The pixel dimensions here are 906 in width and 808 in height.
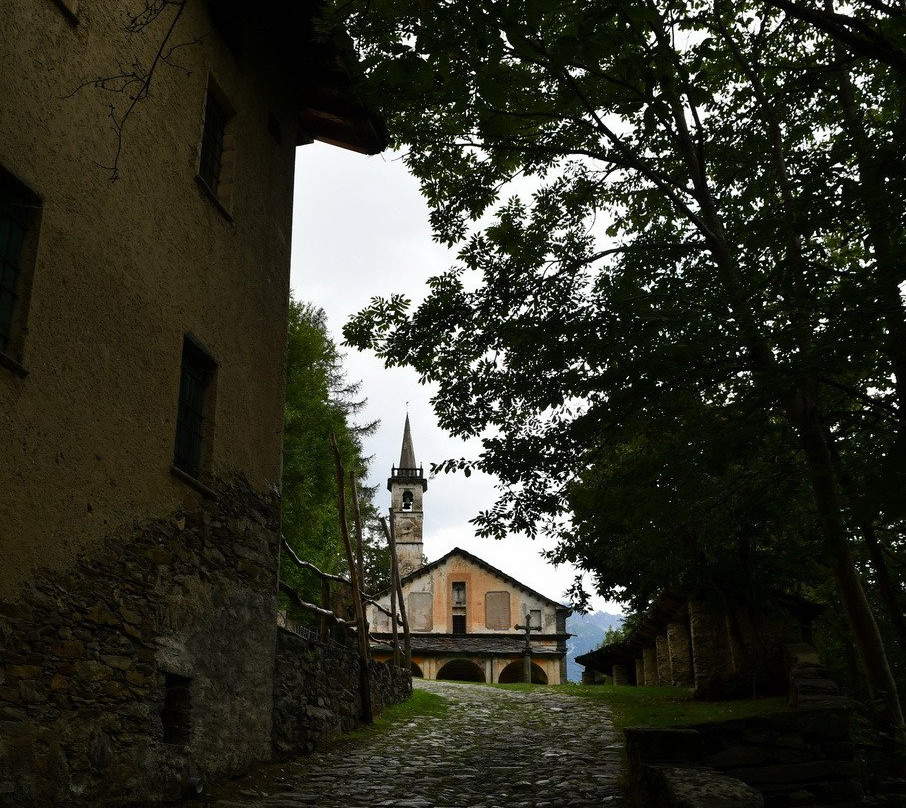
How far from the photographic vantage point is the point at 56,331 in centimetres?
609

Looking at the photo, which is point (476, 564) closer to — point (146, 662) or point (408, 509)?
point (408, 509)

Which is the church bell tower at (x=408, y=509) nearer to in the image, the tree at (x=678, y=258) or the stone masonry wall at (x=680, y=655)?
the stone masonry wall at (x=680, y=655)

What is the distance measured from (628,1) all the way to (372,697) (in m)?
11.2

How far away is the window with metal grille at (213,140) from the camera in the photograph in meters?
9.22

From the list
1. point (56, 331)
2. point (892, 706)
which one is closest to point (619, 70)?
point (56, 331)

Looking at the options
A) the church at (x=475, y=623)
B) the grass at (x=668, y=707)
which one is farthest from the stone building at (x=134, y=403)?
the church at (x=475, y=623)

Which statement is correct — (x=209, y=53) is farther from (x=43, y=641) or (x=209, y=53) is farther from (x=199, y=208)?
(x=43, y=641)

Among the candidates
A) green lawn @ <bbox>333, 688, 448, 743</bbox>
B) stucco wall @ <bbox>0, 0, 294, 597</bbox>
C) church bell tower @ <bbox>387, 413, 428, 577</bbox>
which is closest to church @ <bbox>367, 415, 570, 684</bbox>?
church bell tower @ <bbox>387, 413, 428, 577</bbox>

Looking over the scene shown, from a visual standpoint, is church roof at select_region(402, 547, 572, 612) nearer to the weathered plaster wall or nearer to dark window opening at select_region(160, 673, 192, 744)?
the weathered plaster wall

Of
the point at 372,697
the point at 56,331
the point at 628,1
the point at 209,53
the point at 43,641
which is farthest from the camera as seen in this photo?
the point at 372,697

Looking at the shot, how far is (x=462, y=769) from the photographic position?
30.0 ft

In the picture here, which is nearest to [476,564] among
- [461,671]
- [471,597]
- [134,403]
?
[471,597]

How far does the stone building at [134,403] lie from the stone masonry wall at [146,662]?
2 centimetres

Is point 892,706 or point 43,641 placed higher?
point 43,641
